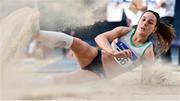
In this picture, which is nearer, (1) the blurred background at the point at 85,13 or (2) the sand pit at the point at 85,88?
(2) the sand pit at the point at 85,88

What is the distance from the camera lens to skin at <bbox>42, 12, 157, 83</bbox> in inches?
240

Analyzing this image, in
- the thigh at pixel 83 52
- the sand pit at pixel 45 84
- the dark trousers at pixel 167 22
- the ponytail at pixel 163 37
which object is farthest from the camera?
the dark trousers at pixel 167 22

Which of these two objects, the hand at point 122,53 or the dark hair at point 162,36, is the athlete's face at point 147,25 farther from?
the hand at point 122,53

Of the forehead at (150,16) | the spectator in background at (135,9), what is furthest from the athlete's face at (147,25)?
the spectator in background at (135,9)

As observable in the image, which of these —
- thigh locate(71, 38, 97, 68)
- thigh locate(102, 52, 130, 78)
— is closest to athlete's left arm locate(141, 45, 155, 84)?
thigh locate(102, 52, 130, 78)

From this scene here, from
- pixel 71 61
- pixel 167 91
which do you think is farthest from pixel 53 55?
pixel 167 91

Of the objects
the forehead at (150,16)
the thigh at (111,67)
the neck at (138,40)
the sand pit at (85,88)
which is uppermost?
the forehead at (150,16)

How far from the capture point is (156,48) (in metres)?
6.20

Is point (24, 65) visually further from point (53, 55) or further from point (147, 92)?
point (147, 92)

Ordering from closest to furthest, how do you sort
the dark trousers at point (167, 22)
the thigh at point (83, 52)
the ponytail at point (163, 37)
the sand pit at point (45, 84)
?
1. the sand pit at point (45, 84)
2. the thigh at point (83, 52)
3. the ponytail at point (163, 37)
4. the dark trousers at point (167, 22)

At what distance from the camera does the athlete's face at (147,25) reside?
611 centimetres

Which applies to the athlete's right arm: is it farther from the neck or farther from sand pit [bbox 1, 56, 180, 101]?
sand pit [bbox 1, 56, 180, 101]

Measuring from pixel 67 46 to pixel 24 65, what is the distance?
0.52m

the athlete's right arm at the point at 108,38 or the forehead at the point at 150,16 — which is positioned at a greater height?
the forehead at the point at 150,16
